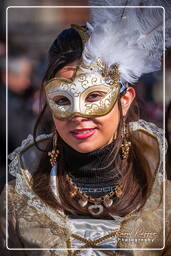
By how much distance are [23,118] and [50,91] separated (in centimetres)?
18

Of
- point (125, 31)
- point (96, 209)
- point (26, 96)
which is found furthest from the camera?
point (26, 96)

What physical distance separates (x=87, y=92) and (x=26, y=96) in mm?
336

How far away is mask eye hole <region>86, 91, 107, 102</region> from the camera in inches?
106

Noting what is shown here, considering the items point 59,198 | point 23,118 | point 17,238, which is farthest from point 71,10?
point 17,238

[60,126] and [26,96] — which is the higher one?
[26,96]

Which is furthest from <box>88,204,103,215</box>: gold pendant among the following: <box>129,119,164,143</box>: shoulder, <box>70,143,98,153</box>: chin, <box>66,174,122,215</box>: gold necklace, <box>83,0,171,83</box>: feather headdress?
<box>83,0,171,83</box>: feather headdress

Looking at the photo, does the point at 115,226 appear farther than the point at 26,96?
No

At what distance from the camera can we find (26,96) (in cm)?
288

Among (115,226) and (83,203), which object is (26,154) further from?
(115,226)

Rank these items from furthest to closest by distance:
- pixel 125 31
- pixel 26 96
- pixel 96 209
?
pixel 26 96
pixel 96 209
pixel 125 31

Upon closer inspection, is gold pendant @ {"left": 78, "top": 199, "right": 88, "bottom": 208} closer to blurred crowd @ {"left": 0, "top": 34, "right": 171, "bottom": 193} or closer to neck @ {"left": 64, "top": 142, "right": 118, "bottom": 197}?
neck @ {"left": 64, "top": 142, "right": 118, "bottom": 197}

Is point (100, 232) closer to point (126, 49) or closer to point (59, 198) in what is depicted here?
point (59, 198)

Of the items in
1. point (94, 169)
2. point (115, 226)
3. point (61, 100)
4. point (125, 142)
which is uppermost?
point (61, 100)

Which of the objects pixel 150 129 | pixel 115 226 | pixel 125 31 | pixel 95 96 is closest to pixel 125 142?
pixel 150 129
